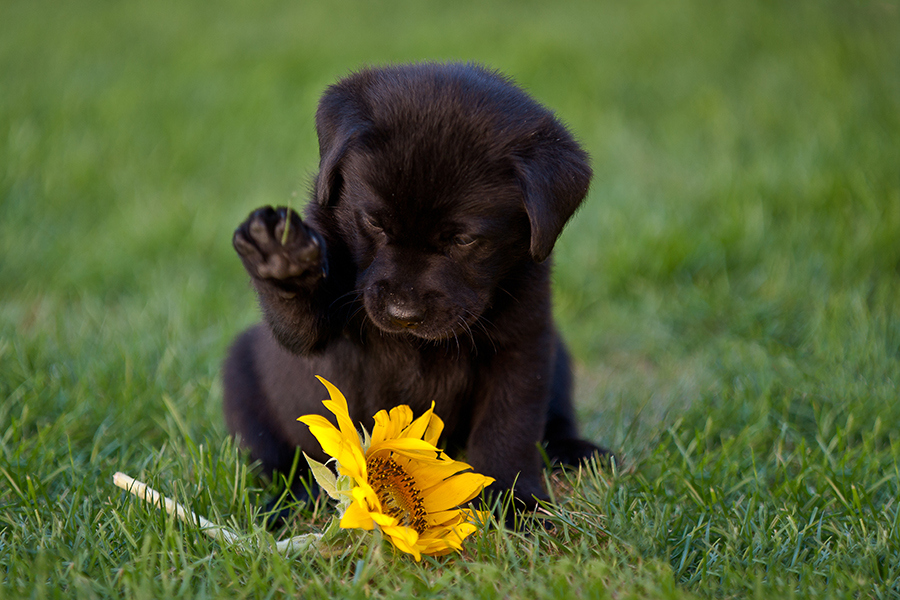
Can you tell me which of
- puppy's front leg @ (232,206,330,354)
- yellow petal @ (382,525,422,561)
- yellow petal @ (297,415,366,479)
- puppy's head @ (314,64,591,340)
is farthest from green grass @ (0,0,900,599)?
→ puppy's head @ (314,64,591,340)

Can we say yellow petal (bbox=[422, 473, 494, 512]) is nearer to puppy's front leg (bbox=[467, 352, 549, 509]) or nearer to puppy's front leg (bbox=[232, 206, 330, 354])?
puppy's front leg (bbox=[467, 352, 549, 509])

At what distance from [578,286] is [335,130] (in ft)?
7.02

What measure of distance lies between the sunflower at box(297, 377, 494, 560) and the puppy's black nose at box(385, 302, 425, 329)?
208 mm

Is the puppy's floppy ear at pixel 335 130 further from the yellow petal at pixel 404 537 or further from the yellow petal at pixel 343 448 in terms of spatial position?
the yellow petal at pixel 404 537

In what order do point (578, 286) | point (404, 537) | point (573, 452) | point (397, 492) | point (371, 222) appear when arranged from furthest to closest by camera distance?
point (578, 286) → point (573, 452) → point (371, 222) → point (397, 492) → point (404, 537)

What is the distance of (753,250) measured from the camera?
395 cm

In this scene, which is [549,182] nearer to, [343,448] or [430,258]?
[430,258]

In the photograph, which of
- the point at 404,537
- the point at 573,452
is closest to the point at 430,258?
the point at 404,537

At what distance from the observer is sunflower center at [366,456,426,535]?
1824mm

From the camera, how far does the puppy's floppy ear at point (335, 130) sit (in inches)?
76.8

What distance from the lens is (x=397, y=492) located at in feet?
6.05

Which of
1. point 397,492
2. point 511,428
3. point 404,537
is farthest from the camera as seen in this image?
point 511,428

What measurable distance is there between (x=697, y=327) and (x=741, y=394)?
77cm

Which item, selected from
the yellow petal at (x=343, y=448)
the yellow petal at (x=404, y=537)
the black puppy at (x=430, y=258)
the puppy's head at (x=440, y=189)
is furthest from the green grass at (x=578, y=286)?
the puppy's head at (x=440, y=189)
